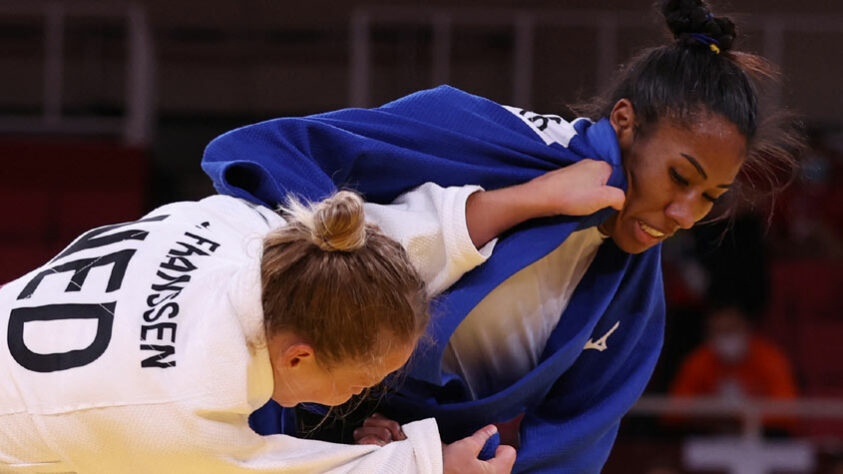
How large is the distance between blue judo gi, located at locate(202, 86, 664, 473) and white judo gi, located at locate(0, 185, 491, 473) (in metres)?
0.20

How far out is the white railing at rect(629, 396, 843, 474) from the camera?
295cm

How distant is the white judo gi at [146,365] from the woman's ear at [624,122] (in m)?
0.55

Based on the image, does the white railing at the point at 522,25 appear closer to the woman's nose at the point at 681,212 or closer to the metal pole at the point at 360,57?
the metal pole at the point at 360,57

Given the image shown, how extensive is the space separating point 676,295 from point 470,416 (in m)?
2.59

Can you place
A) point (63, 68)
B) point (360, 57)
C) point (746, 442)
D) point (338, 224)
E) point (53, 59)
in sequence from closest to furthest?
point (338, 224) → point (746, 442) → point (360, 57) → point (53, 59) → point (63, 68)

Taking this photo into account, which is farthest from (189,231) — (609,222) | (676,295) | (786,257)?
(786,257)

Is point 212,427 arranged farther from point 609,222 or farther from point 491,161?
point 609,222

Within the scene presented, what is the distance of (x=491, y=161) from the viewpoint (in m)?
1.57

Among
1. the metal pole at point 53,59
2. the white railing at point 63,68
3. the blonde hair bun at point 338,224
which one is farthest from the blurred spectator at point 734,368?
the metal pole at point 53,59

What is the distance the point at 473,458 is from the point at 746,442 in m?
1.79

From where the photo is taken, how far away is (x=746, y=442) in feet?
9.87

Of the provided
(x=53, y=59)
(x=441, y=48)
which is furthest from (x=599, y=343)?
(x=53, y=59)

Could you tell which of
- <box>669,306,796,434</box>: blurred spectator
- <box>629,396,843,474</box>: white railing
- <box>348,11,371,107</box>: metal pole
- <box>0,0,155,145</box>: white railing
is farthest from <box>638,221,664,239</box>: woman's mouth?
<box>0,0,155,145</box>: white railing

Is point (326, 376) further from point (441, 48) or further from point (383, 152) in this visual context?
point (441, 48)
